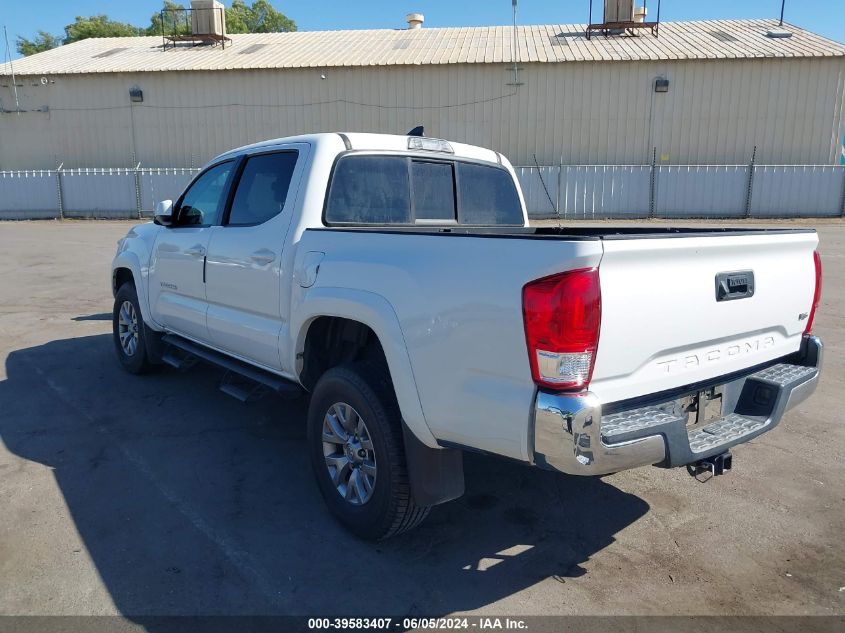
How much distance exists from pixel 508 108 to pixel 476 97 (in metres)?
1.27

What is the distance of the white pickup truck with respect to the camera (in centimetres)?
241

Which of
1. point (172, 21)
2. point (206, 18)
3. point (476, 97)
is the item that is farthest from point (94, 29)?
point (476, 97)

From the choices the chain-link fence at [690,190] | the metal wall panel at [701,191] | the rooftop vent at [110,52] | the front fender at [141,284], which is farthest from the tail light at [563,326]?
the rooftop vent at [110,52]

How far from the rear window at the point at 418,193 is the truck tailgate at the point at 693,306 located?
194cm

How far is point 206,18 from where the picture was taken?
2777cm

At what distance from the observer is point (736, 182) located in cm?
2247

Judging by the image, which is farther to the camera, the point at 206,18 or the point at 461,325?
the point at 206,18

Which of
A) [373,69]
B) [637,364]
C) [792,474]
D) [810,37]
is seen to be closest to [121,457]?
[637,364]

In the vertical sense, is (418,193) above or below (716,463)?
above

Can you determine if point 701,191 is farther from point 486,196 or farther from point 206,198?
point 206,198

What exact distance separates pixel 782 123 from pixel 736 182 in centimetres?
330

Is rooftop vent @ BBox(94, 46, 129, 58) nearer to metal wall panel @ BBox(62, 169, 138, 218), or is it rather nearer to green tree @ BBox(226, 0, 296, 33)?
metal wall panel @ BBox(62, 169, 138, 218)

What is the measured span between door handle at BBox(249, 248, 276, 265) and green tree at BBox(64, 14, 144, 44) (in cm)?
5946

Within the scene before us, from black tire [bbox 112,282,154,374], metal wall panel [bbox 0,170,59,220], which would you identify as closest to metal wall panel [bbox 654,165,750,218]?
black tire [bbox 112,282,154,374]
